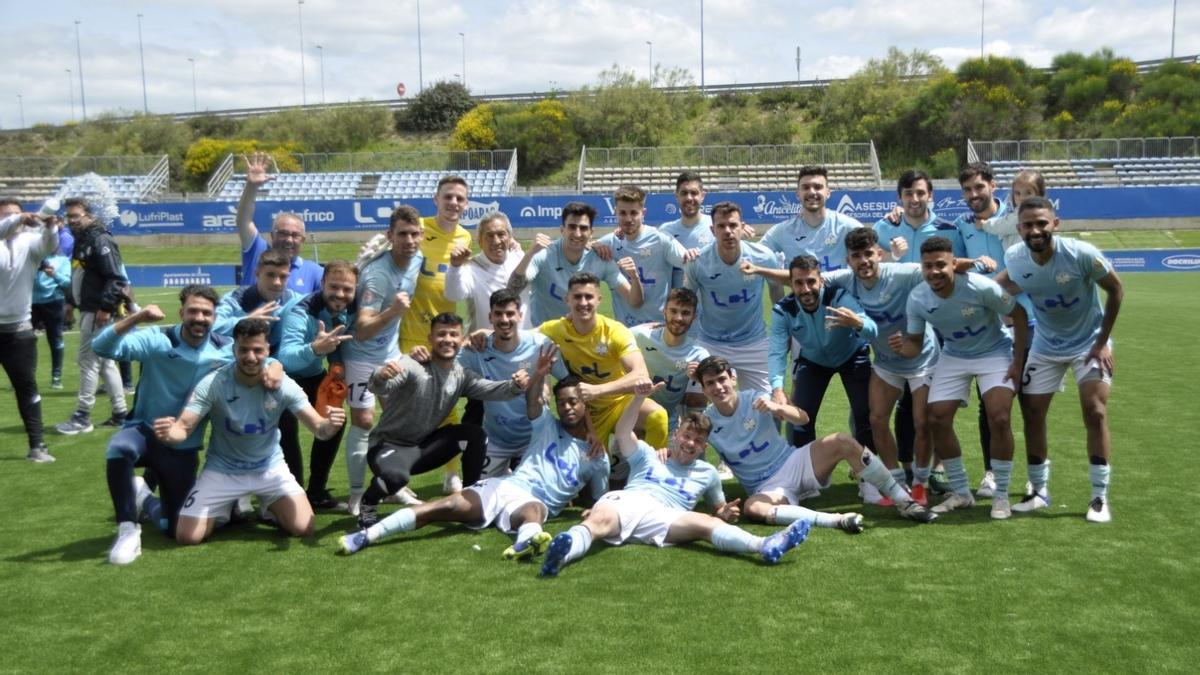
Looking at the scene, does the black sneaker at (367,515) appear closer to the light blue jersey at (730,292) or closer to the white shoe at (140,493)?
the white shoe at (140,493)

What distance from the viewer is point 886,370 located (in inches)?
290

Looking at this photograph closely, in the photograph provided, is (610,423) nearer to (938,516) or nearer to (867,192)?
(938,516)

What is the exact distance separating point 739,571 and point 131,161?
44.5 meters

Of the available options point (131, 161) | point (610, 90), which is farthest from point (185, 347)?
point (610, 90)

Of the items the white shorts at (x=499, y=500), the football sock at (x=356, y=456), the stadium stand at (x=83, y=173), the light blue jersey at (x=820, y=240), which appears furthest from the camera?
the stadium stand at (x=83, y=173)

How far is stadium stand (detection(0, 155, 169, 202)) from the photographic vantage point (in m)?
42.0

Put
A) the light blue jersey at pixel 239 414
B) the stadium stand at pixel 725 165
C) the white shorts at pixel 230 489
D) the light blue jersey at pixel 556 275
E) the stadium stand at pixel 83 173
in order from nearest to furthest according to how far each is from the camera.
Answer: the light blue jersey at pixel 239 414 < the white shorts at pixel 230 489 < the light blue jersey at pixel 556 275 < the stadium stand at pixel 725 165 < the stadium stand at pixel 83 173

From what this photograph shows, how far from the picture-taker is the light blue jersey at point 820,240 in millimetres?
8469

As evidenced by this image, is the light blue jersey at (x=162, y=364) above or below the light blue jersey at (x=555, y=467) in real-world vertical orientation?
above

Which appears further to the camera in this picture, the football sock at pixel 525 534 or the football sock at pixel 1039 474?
the football sock at pixel 1039 474

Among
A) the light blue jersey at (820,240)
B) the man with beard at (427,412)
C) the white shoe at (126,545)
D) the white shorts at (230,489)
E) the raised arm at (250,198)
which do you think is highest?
the raised arm at (250,198)

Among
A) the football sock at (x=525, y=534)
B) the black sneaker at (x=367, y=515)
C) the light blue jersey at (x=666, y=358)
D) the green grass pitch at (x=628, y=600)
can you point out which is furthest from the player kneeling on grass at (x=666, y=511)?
the black sneaker at (x=367, y=515)

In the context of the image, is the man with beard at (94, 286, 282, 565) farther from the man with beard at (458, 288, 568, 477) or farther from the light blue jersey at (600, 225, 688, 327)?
the light blue jersey at (600, 225, 688, 327)

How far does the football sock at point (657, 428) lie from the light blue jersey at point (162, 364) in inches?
113
